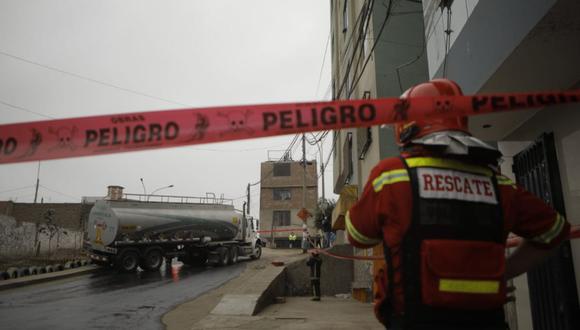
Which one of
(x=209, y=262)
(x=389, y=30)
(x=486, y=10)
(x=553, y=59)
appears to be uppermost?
(x=389, y=30)

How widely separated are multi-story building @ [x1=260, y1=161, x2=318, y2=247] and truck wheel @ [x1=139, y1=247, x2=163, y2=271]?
26.6 m

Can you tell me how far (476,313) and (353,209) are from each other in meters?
0.68

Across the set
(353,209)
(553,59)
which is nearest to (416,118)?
(353,209)

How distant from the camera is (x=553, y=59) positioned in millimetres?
3688

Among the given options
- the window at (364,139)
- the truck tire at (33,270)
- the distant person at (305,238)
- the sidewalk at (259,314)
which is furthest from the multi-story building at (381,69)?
the truck tire at (33,270)

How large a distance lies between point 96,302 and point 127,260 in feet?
32.8

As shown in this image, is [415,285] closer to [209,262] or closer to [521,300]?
[521,300]

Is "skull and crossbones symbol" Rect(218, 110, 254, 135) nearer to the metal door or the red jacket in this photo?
the red jacket

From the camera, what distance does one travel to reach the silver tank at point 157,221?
20.1 meters

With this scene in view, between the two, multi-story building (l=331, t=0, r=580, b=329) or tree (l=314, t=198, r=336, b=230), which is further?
tree (l=314, t=198, r=336, b=230)

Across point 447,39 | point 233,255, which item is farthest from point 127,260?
point 447,39

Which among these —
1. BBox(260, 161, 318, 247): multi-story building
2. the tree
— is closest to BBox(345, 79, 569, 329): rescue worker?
the tree

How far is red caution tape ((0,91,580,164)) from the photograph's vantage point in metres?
1.92

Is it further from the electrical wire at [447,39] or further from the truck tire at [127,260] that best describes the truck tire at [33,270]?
the electrical wire at [447,39]
